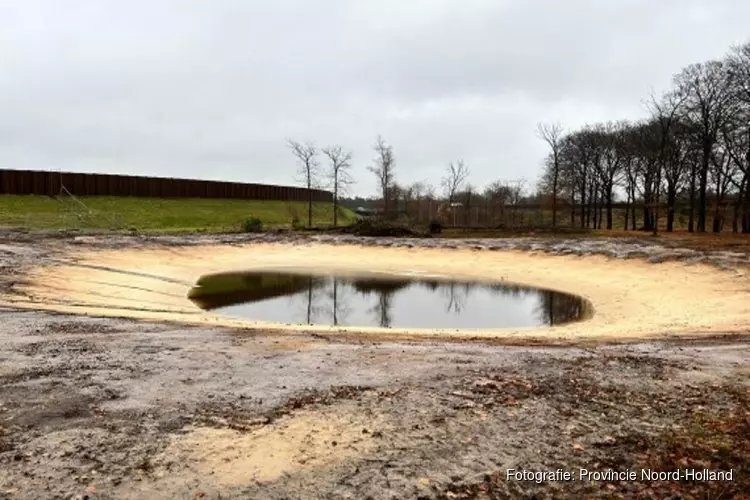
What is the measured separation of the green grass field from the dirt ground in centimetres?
3795

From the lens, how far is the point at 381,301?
2378 cm

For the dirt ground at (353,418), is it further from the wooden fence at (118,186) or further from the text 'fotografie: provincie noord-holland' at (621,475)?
the wooden fence at (118,186)

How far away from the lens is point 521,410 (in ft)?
21.0

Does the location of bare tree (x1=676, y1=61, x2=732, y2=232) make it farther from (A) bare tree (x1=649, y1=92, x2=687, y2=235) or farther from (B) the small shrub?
(B) the small shrub

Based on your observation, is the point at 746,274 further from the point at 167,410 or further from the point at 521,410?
the point at 167,410

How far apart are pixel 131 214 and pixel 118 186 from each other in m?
10.8

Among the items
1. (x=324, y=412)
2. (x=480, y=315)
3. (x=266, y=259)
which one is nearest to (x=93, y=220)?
(x=266, y=259)

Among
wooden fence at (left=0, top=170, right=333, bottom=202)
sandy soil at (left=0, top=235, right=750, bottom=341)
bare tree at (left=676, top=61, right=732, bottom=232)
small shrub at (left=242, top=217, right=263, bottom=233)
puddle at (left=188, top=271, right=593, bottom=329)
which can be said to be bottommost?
puddle at (left=188, top=271, right=593, bottom=329)

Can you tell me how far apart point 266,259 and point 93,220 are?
22.0 meters

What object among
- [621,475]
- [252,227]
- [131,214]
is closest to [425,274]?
[252,227]

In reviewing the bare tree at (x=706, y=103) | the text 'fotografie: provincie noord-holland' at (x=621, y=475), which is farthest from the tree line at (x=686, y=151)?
the text 'fotografie: provincie noord-holland' at (x=621, y=475)

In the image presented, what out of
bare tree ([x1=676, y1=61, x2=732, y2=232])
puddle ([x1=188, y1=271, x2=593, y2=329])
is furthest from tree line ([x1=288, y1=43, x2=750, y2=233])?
puddle ([x1=188, y1=271, x2=593, y2=329])

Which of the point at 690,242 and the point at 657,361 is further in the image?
the point at 690,242

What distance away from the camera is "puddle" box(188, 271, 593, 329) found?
19547 mm
